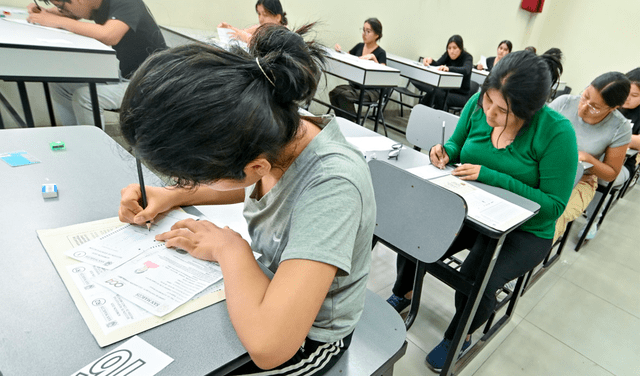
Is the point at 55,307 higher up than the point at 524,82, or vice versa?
the point at 524,82

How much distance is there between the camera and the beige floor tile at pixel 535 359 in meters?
1.45

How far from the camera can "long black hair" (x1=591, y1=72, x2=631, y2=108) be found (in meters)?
1.72

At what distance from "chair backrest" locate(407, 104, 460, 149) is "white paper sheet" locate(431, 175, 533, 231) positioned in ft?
2.19

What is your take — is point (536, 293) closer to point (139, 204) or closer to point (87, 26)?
point (139, 204)

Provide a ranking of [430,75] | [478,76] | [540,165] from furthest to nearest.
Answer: [478,76] → [430,75] → [540,165]

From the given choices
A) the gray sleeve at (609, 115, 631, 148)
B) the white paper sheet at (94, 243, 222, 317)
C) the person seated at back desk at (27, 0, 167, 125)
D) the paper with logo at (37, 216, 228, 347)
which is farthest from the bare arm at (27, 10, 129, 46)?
the gray sleeve at (609, 115, 631, 148)

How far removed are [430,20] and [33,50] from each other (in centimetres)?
493

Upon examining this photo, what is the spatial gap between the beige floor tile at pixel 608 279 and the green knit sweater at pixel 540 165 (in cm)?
103

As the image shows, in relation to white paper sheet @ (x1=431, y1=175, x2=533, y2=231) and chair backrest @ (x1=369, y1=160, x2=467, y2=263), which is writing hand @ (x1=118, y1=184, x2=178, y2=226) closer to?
chair backrest @ (x1=369, y1=160, x2=467, y2=263)

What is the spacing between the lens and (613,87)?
5.70 feet

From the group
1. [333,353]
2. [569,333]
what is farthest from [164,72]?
[569,333]

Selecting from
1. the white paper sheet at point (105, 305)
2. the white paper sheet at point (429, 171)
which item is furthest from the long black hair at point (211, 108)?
the white paper sheet at point (429, 171)

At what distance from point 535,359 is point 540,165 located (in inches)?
33.2

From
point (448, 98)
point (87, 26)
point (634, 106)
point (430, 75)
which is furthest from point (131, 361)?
point (448, 98)
